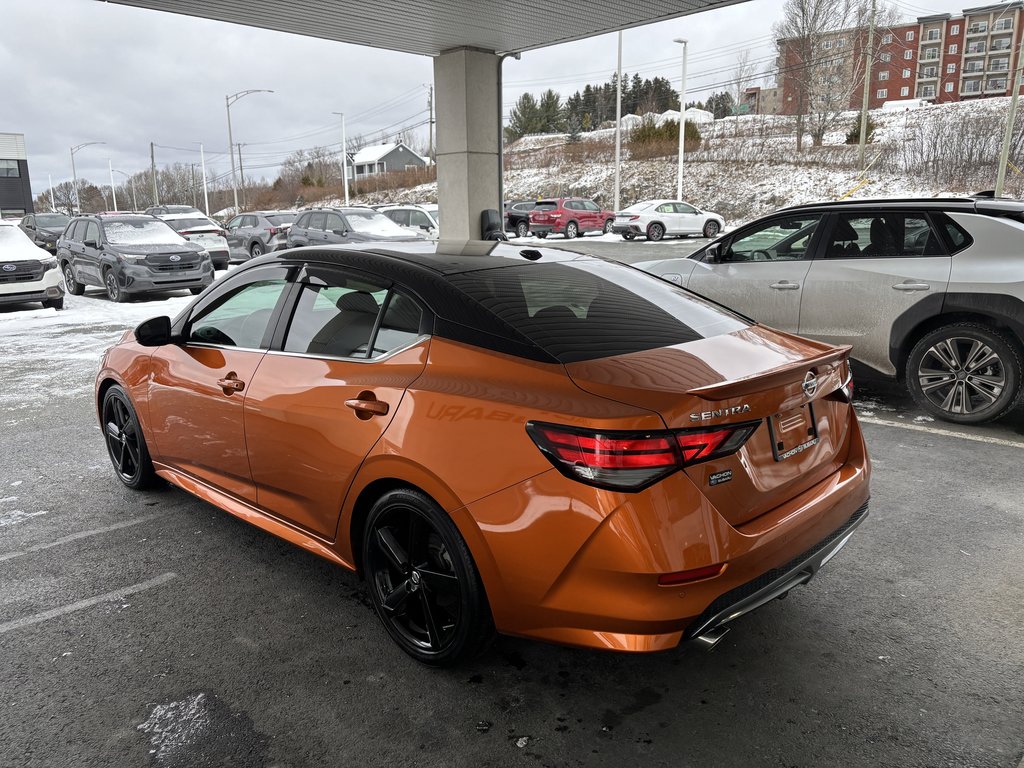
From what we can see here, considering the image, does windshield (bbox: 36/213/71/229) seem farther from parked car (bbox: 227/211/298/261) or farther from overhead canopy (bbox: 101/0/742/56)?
overhead canopy (bbox: 101/0/742/56)

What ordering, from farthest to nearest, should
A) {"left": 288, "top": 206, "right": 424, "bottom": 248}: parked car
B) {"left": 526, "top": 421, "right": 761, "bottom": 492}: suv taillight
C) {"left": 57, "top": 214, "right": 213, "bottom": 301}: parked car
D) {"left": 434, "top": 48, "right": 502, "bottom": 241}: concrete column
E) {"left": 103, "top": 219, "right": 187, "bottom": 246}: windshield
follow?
1. {"left": 288, "top": 206, "right": 424, "bottom": 248}: parked car
2. {"left": 103, "top": 219, "right": 187, "bottom": 246}: windshield
3. {"left": 57, "top": 214, "right": 213, "bottom": 301}: parked car
4. {"left": 434, "top": 48, "right": 502, "bottom": 241}: concrete column
5. {"left": 526, "top": 421, "right": 761, "bottom": 492}: suv taillight

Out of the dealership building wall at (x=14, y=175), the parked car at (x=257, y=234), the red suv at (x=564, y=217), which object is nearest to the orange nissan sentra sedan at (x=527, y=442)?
the parked car at (x=257, y=234)

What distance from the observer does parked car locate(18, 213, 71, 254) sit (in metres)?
32.5

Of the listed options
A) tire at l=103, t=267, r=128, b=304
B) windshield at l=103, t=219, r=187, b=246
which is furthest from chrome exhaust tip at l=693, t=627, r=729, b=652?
windshield at l=103, t=219, r=187, b=246

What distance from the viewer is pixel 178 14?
10.7 metres

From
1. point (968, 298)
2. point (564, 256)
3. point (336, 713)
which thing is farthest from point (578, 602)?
point (968, 298)

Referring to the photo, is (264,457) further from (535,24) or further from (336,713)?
(535,24)

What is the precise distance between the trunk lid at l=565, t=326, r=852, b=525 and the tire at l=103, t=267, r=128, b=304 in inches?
583

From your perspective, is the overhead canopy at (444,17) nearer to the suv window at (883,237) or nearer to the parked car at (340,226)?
the suv window at (883,237)

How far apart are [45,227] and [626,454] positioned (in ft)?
135

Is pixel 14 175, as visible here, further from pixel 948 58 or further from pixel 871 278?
pixel 948 58

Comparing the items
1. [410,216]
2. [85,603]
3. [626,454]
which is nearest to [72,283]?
[410,216]

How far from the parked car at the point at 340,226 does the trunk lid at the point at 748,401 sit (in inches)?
662

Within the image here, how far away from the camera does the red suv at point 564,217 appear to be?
116 ft
